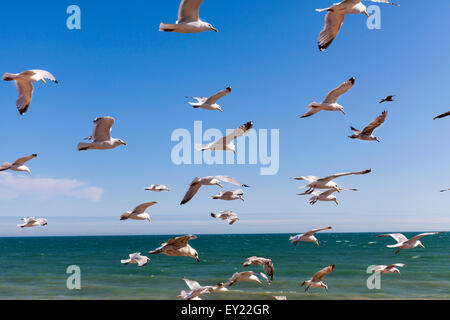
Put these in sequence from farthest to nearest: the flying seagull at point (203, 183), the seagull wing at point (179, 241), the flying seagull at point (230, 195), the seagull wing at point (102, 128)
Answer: the flying seagull at point (230, 195), the seagull wing at point (102, 128), the flying seagull at point (203, 183), the seagull wing at point (179, 241)

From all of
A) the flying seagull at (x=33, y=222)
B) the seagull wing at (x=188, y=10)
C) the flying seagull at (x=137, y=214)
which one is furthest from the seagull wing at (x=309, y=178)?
the flying seagull at (x=33, y=222)

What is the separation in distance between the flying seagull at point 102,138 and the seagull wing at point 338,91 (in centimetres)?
579

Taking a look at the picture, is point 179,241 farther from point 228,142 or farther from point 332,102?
point 332,102

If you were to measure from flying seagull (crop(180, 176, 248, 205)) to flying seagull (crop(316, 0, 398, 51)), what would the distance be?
4128mm

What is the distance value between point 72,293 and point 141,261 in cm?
1655

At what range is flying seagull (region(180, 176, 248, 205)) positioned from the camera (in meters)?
9.44

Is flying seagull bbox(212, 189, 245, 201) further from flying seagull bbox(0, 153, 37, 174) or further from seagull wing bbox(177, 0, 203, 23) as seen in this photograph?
flying seagull bbox(0, 153, 37, 174)

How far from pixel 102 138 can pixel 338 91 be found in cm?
657

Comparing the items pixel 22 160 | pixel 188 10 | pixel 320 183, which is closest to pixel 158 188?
pixel 22 160

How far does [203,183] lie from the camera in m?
9.71

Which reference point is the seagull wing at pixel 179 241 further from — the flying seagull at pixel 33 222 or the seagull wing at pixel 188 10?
the flying seagull at pixel 33 222

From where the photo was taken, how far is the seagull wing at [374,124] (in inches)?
448
